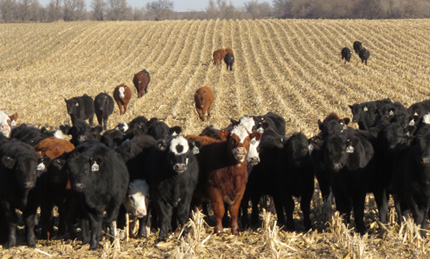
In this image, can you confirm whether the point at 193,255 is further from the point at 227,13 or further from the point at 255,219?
the point at 227,13

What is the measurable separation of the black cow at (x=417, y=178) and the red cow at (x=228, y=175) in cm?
228

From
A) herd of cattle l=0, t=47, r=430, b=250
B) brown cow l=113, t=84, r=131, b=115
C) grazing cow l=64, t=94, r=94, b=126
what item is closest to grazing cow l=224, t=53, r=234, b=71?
brown cow l=113, t=84, r=131, b=115

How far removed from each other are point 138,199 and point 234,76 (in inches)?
1041

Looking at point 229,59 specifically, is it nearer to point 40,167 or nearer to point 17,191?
point 40,167

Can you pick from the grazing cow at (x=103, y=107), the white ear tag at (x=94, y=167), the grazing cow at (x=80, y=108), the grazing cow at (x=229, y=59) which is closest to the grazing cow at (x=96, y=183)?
the white ear tag at (x=94, y=167)

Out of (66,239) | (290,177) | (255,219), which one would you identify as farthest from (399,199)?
(66,239)

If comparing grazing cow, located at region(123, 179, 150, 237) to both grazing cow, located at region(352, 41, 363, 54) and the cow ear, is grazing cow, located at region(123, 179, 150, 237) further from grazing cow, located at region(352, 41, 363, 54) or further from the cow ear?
grazing cow, located at region(352, 41, 363, 54)

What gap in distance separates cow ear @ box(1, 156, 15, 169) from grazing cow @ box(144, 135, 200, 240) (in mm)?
1994

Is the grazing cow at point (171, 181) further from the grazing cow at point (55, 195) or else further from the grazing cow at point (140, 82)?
the grazing cow at point (140, 82)

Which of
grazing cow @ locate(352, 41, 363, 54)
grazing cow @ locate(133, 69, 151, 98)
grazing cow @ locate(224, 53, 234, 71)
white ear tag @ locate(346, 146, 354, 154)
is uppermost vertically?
grazing cow @ locate(352, 41, 363, 54)

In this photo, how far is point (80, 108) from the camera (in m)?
19.6

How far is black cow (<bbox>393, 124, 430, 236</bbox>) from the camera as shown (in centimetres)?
809

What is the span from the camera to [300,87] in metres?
28.0

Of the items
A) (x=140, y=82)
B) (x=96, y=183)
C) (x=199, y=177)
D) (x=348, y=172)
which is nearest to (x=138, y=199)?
(x=96, y=183)
